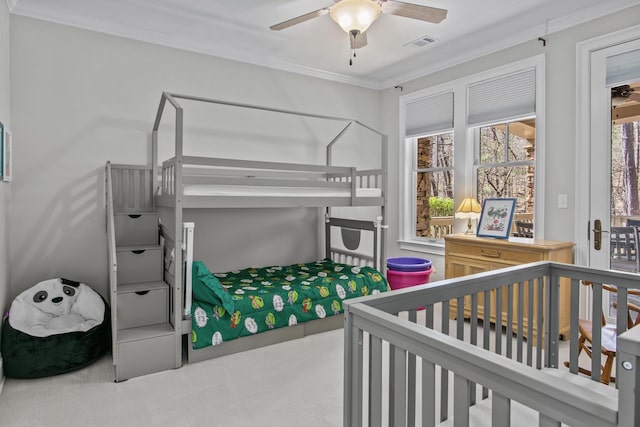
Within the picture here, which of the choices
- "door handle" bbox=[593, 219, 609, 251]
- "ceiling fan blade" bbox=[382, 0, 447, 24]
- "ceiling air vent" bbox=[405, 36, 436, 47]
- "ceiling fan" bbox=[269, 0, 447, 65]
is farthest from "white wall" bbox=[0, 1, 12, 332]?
"door handle" bbox=[593, 219, 609, 251]

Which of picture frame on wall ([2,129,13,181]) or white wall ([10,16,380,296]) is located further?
white wall ([10,16,380,296])

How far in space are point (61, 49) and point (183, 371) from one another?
8.76 feet

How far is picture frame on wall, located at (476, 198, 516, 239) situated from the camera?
335 cm

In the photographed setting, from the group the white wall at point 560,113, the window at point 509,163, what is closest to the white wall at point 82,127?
the window at point 509,163

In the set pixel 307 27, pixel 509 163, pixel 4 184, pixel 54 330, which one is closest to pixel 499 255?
pixel 509 163

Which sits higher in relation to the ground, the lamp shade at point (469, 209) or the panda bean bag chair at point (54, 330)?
the lamp shade at point (469, 209)

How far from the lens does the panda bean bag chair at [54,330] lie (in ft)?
8.02

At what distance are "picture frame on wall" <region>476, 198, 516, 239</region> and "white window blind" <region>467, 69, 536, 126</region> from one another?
79 centimetres

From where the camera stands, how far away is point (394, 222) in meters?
4.76

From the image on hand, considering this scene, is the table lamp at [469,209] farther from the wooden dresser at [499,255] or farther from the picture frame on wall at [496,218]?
the wooden dresser at [499,255]

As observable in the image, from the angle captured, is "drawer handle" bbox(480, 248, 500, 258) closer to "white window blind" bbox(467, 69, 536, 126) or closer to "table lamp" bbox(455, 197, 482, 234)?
"table lamp" bbox(455, 197, 482, 234)

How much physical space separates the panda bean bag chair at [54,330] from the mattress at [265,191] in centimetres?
113

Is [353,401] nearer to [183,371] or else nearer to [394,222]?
[183,371]

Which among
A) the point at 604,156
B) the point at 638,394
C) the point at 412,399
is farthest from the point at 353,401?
the point at 604,156
